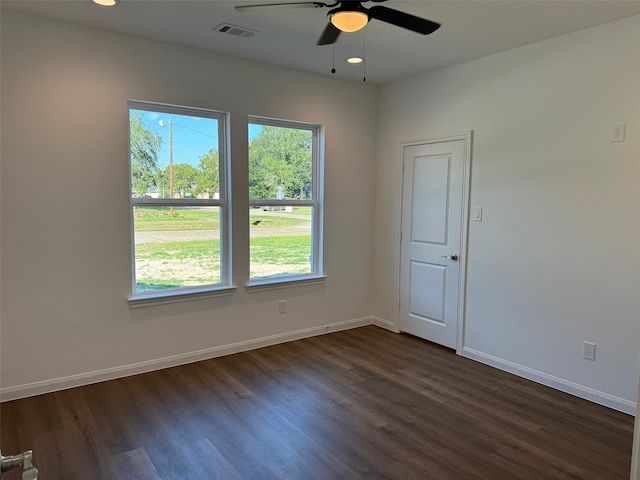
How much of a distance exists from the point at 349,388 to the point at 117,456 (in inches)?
63.8

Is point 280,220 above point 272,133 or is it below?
below

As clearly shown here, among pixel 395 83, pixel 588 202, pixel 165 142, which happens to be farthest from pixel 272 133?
pixel 588 202

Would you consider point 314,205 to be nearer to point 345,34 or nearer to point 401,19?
point 345,34

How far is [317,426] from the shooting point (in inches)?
105

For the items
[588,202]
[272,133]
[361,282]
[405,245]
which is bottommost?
[361,282]

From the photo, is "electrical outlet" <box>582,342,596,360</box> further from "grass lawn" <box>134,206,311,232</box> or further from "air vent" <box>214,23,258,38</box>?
"air vent" <box>214,23,258,38</box>

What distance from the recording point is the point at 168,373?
11.4 feet

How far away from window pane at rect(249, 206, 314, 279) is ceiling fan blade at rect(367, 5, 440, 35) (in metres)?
2.19

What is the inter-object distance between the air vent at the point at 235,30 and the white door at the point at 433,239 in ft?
6.53

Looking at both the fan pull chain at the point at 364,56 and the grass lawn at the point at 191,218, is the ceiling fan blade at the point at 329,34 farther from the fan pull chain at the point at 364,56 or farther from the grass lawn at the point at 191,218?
the grass lawn at the point at 191,218

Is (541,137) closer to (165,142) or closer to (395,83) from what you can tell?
(395,83)

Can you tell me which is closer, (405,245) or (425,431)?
(425,431)

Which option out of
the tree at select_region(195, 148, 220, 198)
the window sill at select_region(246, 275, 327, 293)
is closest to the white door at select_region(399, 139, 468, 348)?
the window sill at select_region(246, 275, 327, 293)

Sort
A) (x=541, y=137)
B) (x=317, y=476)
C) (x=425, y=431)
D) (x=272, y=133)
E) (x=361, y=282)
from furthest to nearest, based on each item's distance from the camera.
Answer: (x=361, y=282), (x=272, y=133), (x=541, y=137), (x=425, y=431), (x=317, y=476)
